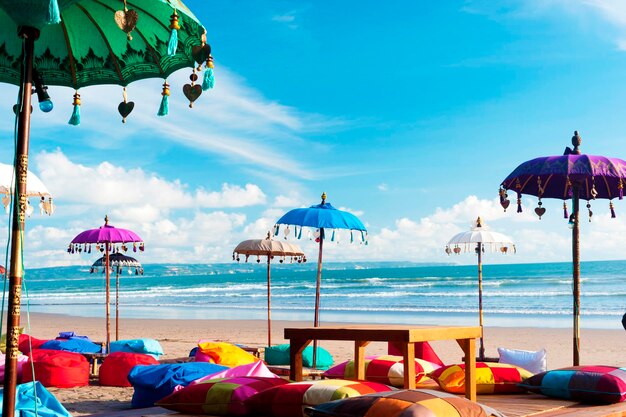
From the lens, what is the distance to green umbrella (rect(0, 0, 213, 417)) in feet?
11.2

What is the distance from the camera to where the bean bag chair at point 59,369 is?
27.5 feet

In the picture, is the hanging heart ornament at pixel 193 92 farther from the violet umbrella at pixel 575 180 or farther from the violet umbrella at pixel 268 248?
the violet umbrella at pixel 268 248

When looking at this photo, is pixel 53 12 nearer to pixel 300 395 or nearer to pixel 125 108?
pixel 125 108

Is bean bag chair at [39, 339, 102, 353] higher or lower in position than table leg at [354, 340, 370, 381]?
lower

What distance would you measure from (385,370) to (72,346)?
19.3 ft

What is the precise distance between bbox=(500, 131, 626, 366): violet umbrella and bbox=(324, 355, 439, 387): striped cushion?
2248 millimetres

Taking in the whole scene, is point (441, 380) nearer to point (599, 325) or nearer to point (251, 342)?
point (251, 342)

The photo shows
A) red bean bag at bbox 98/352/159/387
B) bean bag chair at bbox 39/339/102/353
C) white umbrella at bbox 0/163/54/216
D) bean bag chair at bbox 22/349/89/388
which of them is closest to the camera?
white umbrella at bbox 0/163/54/216

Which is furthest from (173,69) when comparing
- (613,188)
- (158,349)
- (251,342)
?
(251,342)

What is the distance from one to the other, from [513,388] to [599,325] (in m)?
18.8

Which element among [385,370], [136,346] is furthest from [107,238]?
[385,370]

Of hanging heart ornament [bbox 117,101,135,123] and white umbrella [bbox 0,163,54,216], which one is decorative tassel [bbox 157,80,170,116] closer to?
hanging heart ornament [bbox 117,101,135,123]

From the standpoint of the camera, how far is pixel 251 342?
17688mm

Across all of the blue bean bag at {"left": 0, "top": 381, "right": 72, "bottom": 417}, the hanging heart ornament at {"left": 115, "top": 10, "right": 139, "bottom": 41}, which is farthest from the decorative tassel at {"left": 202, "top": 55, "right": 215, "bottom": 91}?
the blue bean bag at {"left": 0, "top": 381, "right": 72, "bottom": 417}
